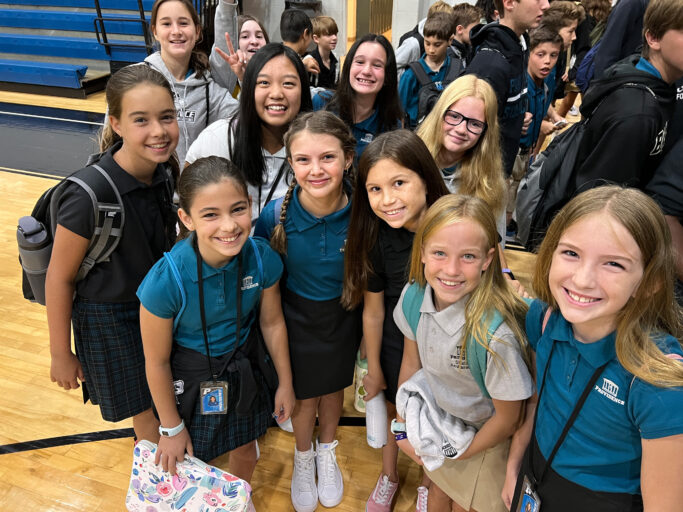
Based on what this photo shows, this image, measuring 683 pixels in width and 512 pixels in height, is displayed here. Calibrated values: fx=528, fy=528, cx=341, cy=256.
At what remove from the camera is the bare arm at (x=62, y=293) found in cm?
163

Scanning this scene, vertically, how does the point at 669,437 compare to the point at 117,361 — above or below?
above

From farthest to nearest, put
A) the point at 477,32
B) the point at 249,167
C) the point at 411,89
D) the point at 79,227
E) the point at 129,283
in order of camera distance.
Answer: the point at 411,89, the point at 477,32, the point at 249,167, the point at 129,283, the point at 79,227

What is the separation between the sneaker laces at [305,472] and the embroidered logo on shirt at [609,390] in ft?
4.41

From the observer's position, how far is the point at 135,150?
5.63 feet

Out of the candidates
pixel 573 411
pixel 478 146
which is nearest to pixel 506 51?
pixel 478 146

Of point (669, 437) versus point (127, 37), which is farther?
A: point (127, 37)

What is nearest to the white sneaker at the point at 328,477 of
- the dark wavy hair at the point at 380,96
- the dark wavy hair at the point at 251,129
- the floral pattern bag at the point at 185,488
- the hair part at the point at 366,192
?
the floral pattern bag at the point at 185,488

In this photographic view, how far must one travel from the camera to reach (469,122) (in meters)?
2.04

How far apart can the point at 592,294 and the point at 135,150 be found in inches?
55.3

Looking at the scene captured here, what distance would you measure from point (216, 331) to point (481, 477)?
946mm

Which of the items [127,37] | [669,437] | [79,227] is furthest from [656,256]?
[127,37]

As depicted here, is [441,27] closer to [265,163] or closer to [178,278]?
[265,163]

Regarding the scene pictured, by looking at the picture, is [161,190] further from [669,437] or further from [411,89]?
[411,89]

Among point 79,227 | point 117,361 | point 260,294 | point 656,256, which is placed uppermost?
point 656,256
